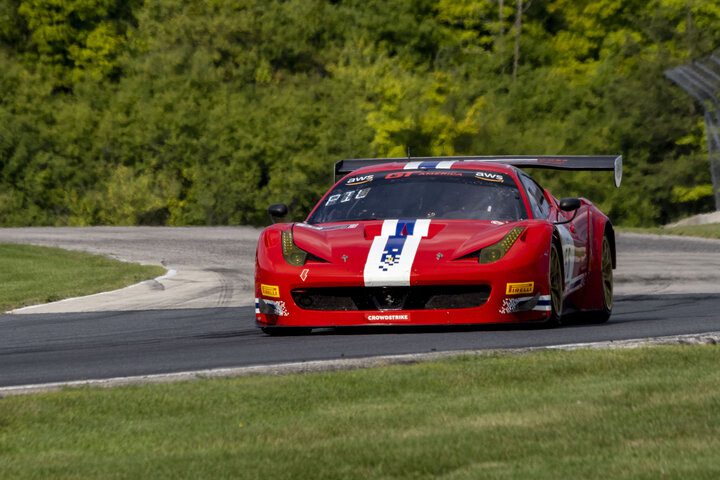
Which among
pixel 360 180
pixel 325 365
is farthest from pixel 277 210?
pixel 325 365

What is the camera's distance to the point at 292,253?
1007 cm

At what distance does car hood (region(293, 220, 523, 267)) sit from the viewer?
979 cm

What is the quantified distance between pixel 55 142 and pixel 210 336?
167 ft

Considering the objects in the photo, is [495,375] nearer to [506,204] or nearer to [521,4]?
[506,204]

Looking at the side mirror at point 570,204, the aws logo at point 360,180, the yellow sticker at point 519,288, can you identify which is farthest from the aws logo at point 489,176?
the yellow sticker at point 519,288

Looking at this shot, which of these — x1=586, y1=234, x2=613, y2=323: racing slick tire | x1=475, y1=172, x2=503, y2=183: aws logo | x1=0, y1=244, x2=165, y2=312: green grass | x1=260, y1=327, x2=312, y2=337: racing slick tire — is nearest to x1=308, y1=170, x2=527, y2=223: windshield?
x1=475, y1=172, x2=503, y2=183: aws logo

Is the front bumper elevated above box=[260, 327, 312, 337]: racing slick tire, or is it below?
above

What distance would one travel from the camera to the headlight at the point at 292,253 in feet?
32.7

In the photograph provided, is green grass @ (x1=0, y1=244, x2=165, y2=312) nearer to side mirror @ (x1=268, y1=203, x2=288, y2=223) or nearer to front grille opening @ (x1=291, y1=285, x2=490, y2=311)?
side mirror @ (x1=268, y1=203, x2=288, y2=223)

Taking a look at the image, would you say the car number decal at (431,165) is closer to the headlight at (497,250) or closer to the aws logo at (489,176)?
the aws logo at (489,176)

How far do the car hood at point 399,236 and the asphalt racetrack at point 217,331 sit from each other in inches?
21.0

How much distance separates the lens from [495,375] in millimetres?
7133

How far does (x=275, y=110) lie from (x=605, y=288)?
4669cm

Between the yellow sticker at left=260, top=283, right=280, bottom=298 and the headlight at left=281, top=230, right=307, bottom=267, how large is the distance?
20cm
